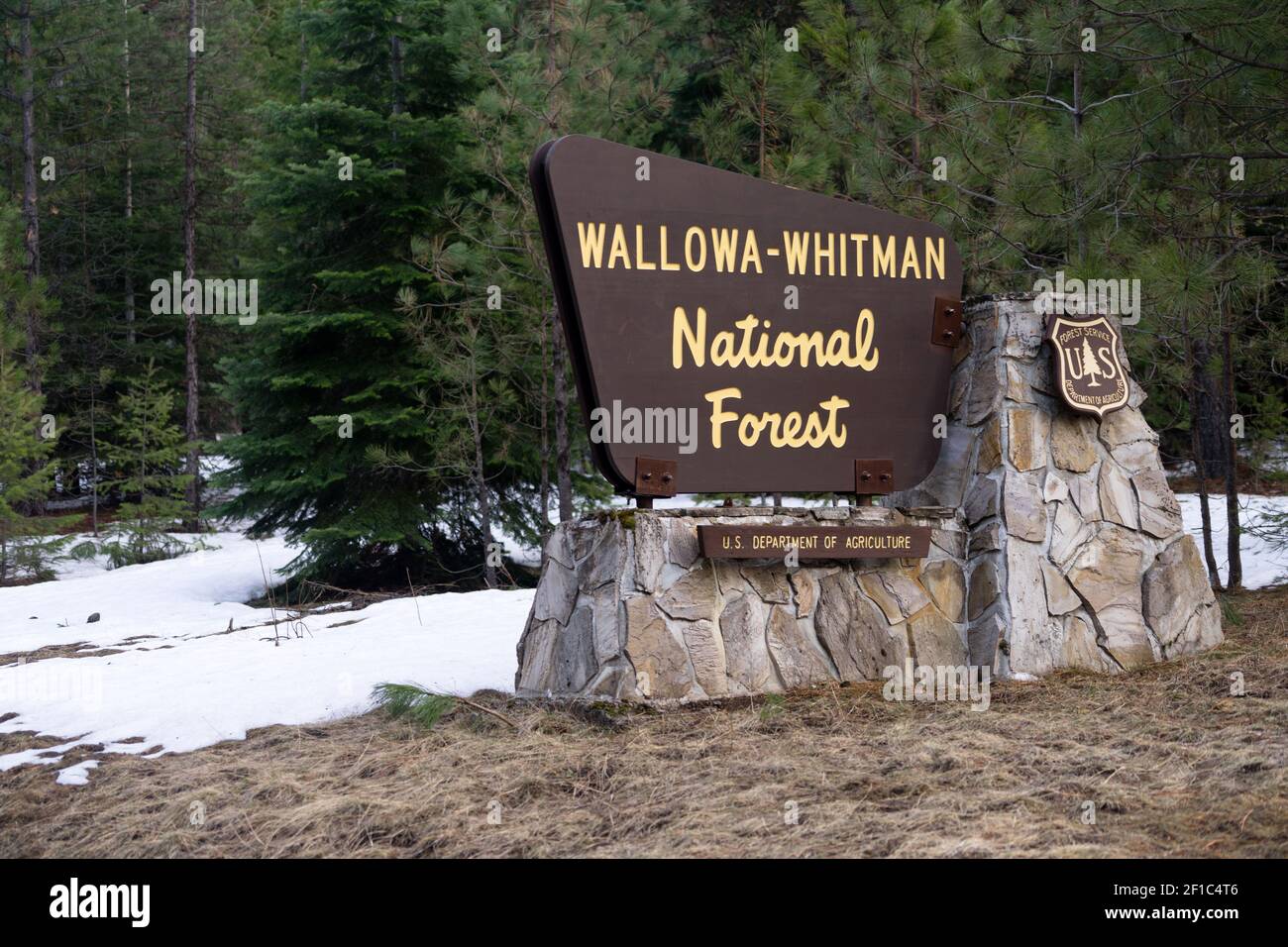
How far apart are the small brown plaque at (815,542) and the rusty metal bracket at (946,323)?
1075 mm

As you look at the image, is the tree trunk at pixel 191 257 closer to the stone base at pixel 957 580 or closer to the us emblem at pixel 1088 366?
the stone base at pixel 957 580

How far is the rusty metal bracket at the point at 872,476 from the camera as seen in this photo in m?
5.73

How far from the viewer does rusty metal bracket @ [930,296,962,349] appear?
19.5 feet

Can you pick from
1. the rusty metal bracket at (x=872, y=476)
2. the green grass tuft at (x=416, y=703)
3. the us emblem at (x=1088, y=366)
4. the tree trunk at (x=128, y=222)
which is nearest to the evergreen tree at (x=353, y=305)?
the green grass tuft at (x=416, y=703)

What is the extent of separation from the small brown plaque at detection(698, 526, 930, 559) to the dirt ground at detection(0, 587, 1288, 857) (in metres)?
0.68

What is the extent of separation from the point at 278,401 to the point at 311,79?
363cm

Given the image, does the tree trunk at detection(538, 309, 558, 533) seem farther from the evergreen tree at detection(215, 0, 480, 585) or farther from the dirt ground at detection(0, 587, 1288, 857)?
the dirt ground at detection(0, 587, 1288, 857)

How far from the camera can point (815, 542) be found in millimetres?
5387

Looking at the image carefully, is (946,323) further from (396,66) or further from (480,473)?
(396,66)

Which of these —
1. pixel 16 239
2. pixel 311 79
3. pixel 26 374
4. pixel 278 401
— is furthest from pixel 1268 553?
pixel 16 239

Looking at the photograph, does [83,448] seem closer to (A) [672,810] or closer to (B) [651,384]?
(B) [651,384]

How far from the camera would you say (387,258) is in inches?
472

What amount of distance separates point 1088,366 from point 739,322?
75.1 inches

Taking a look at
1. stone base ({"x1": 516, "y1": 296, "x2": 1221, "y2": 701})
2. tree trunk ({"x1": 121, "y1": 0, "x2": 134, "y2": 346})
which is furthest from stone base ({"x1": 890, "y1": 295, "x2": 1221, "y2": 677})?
tree trunk ({"x1": 121, "y1": 0, "x2": 134, "y2": 346})
